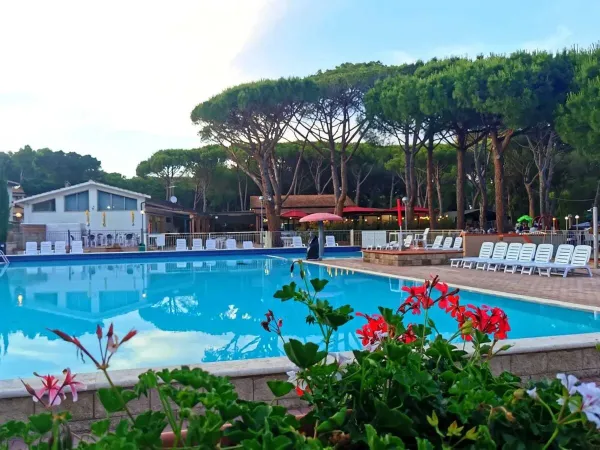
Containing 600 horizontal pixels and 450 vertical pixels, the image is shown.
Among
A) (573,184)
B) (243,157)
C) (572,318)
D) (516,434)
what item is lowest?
(572,318)

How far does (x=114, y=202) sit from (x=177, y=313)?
2116 centimetres

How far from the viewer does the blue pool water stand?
6.18 metres

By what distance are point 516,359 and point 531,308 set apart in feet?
15.3

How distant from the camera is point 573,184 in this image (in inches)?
1260

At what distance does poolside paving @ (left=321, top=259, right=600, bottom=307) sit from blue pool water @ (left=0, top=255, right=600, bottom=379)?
1.84 ft

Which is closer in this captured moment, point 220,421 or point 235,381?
point 220,421

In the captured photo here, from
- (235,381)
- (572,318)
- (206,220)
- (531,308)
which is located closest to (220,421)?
(235,381)

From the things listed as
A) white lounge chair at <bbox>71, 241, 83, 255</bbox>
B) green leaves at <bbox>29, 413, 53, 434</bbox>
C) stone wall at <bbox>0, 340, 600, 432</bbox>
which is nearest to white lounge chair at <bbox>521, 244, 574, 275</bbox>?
stone wall at <bbox>0, 340, 600, 432</bbox>

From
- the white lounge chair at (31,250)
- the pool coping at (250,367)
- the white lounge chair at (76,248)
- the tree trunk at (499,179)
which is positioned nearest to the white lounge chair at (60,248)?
the white lounge chair at (76,248)

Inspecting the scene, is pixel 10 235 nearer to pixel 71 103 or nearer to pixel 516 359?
pixel 71 103

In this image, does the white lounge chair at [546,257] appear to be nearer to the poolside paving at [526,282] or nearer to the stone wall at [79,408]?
the poolside paving at [526,282]

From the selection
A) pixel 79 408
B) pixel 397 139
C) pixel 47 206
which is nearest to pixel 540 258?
pixel 79 408

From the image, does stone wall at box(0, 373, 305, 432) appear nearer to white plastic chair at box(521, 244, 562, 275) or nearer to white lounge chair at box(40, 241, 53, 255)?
white plastic chair at box(521, 244, 562, 275)

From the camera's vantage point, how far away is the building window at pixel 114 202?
28469mm
